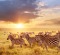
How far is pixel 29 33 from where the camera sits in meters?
6.09

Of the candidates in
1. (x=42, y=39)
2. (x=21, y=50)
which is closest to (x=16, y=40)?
(x=21, y=50)

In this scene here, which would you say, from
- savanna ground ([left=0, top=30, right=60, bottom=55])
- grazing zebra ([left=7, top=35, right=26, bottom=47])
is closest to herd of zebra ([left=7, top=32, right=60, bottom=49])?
grazing zebra ([left=7, top=35, right=26, bottom=47])

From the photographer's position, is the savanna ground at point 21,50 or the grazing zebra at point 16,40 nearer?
the savanna ground at point 21,50

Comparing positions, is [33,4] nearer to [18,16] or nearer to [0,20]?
[18,16]

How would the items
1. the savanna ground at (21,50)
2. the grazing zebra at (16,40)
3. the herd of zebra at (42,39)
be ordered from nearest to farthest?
the savanna ground at (21,50), the herd of zebra at (42,39), the grazing zebra at (16,40)

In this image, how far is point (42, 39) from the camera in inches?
232

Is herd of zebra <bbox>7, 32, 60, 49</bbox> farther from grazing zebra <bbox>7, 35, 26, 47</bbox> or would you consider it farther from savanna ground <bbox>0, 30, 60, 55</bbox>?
savanna ground <bbox>0, 30, 60, 55</bbox>

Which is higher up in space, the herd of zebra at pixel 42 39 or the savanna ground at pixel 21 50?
the herd of zebra at pixel 42 39

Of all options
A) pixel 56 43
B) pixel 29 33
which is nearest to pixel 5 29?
pixel 29 33

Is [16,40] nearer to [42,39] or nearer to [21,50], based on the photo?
[21,50]

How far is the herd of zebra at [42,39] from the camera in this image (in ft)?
19.0

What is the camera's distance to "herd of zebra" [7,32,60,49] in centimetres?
578

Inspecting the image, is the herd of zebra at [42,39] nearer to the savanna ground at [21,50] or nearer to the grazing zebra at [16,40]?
the grazing zebra at [16,40]

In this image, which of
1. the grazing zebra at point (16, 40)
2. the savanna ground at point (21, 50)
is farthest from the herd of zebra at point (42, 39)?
the savanna ground at point (21, 50)
